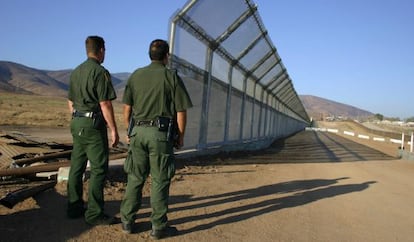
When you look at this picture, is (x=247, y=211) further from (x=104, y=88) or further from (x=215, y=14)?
(x=215, y=14)

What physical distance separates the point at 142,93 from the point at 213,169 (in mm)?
4814

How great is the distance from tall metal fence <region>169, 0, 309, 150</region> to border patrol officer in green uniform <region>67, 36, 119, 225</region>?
3962mm

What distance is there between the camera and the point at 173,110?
3.96 m

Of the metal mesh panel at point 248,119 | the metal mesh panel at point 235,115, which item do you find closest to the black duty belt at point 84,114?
the metal mesh panel at point 235,115

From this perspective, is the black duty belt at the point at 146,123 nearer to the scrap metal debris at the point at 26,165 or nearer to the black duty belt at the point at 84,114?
the black duty belt at the point at 84,114

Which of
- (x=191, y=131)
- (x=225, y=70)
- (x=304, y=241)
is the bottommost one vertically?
(x=304, y=241)

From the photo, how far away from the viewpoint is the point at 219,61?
35.0ft

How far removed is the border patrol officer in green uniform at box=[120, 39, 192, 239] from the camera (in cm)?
386

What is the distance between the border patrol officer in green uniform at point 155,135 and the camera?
386 centimetres

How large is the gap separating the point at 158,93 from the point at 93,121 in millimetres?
711

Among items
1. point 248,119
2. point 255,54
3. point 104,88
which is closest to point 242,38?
point 255,54

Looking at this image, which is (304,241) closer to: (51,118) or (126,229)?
(126,229)

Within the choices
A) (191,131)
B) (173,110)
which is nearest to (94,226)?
(173,110)

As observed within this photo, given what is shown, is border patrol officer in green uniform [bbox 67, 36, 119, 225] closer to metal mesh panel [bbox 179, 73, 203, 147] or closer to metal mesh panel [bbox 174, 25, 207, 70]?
metal mesh panel [bbox 174, 25, 207, 70]
